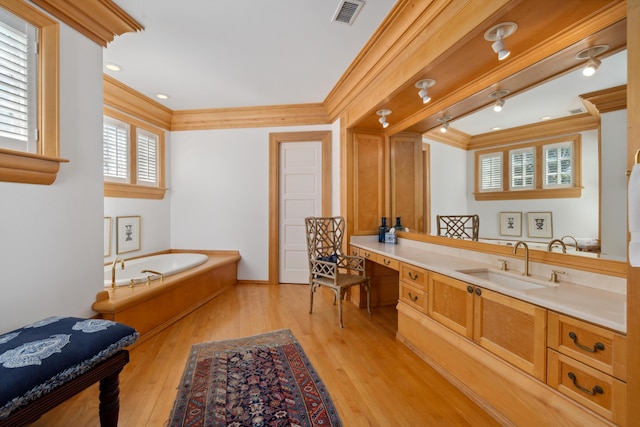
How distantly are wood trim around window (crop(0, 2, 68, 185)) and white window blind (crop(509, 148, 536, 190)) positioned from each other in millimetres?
3147

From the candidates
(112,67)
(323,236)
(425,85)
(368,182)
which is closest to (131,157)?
(112,67)

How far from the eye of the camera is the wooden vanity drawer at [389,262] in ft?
8.56

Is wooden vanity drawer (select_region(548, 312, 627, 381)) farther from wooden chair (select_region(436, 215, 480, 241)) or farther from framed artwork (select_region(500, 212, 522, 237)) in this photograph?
wooden chair (select_region(436, 215, 480, 241))

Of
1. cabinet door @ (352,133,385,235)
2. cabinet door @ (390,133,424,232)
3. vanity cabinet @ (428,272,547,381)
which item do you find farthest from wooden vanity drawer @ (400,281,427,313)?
cabinet door @ (352,133,385,235)

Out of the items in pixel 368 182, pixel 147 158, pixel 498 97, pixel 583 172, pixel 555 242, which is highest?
pixel 498 97

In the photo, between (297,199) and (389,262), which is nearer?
(389,262)

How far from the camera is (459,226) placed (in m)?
2.55

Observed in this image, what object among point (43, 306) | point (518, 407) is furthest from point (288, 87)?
point (518, 407)

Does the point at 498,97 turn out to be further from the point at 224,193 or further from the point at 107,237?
the point at 107,237

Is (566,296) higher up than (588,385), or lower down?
higher up

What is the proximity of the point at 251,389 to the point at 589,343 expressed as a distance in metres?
1.84

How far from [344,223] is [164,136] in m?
3.18

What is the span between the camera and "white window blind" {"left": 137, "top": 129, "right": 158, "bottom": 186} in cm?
399

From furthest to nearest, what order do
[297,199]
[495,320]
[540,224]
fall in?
[297,199] → [540,224] → [495,320]
